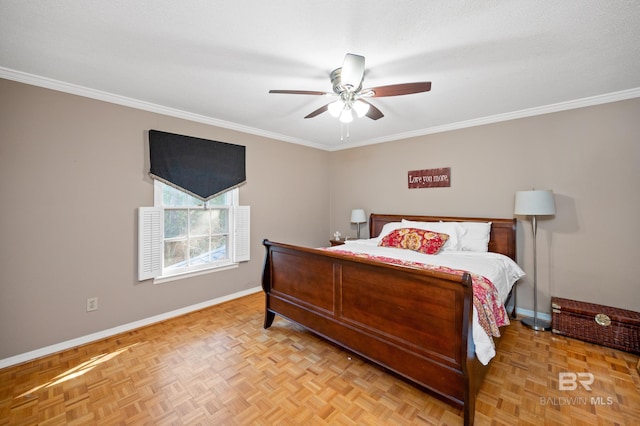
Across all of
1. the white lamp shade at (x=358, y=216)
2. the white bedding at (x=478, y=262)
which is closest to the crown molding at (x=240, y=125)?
the white lamp shade at (x=358, y=216)

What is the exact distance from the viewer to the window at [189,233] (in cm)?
290

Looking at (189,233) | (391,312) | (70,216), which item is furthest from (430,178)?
(70,216)

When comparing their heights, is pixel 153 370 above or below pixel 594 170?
below

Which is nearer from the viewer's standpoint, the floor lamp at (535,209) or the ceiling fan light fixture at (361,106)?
the ceiling fan light fixture at (361,106)

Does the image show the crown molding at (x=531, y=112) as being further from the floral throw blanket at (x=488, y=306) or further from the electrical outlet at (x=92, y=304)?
the electrical outlet at (x=92, y=304)

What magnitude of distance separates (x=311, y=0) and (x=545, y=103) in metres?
2.81

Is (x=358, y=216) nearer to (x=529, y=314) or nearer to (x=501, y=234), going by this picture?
(x=501, y=234)

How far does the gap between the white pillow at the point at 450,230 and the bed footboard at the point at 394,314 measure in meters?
1.61

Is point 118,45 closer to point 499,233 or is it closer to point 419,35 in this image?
point 419,35

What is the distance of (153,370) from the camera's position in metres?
2.13

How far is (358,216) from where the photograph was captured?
4371 millimetres

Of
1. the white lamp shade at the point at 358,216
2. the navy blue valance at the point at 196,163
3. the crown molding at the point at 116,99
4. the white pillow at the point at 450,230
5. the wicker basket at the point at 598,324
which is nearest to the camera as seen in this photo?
the crown molding at the point at 116,99

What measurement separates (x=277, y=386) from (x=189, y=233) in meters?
2.12

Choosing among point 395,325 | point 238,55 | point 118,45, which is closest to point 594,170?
point 395,325
